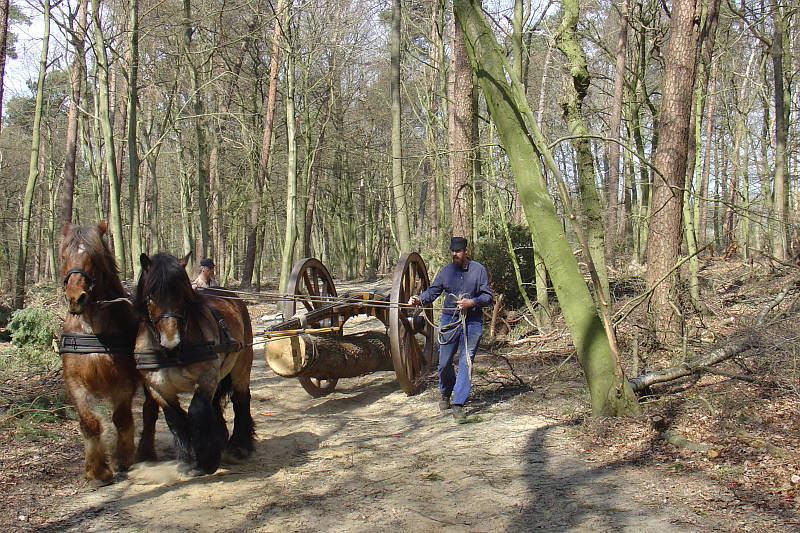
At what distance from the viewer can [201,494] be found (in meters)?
4.70

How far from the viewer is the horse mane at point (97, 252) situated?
486 cm

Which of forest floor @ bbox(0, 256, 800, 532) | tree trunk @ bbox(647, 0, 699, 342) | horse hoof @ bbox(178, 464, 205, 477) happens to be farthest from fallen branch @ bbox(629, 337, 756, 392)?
horse hoof @ bbox(178, 464, 205, 477)

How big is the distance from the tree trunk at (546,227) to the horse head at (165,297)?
310 cm

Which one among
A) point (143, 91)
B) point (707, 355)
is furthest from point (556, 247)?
point (143, 91)

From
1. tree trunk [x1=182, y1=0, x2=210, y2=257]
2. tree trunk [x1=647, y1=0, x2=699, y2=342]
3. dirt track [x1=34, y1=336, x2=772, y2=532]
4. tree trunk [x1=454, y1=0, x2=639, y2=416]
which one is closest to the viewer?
dirt track [x1=34, y1=336, x2=772, y2=532]

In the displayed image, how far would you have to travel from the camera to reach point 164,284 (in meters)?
4.77

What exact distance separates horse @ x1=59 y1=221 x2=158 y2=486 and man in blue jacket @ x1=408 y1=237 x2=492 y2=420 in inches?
127

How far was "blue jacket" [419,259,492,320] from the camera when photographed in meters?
7.10

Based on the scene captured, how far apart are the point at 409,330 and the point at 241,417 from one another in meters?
2.61

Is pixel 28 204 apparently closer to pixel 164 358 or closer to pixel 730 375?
pixel 164 358

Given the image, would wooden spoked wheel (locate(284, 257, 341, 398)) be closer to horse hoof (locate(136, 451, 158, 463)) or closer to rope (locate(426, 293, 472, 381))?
rope (locate(426, 293, 472, 381))

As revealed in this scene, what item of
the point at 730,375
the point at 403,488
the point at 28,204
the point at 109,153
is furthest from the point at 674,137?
the point at 28,204

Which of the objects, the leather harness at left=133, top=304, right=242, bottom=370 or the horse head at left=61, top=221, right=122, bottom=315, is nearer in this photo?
the horse head at left=61, top=221, right=122, bottom=315

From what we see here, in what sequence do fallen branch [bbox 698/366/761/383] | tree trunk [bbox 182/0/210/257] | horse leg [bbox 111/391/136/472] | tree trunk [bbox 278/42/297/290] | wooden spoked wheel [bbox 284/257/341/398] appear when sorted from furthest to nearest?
tree trunk [bbox 182/0/210/257]
tree trunk [bbox 278/42/297/290]
wooden spoked wheel [bbox 284/257/341/398]
fallen branch [bbox 698/366/761/383]
horse leg [bbox 111/391/136/472]
